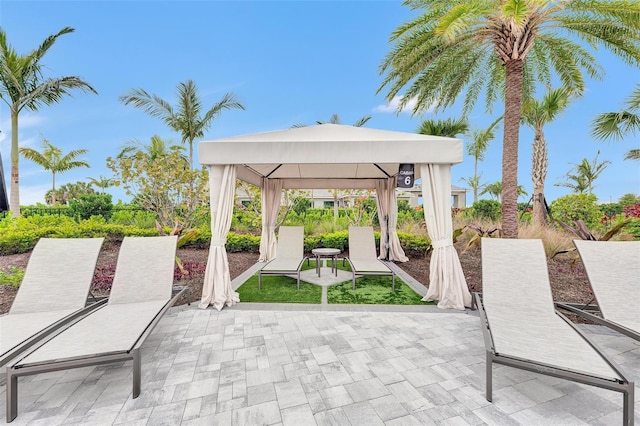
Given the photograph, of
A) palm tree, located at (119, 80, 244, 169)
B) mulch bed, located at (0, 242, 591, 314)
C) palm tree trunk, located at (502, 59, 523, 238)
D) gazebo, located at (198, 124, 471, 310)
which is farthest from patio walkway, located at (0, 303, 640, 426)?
palm tree, located at (119, 80, 244, 169)

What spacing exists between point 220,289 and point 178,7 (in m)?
8.48

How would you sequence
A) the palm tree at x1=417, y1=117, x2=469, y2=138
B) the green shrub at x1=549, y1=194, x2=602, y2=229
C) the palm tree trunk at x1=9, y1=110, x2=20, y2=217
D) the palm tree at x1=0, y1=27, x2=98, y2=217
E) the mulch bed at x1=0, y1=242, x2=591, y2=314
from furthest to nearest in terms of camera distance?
the palm tree at x1=417, y1=117, x2=469, y2=138
the palm tree trunk at x1=9, y1=110, x2=20, y2=217
the palm tree at x1=0, y1=27, x2=98, y2=217
the green shrub at x1=549, y1=194, x2=602, y2=229
the mulch bed at x1=0, y1=242, x2=591, y2=314

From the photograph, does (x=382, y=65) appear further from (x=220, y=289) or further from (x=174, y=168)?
(x=174, y=168)

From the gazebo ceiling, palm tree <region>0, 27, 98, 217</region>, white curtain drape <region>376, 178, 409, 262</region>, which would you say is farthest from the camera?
palm tree <region>0, 27, 98, 217</region>

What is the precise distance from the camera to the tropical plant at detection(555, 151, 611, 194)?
27.3m

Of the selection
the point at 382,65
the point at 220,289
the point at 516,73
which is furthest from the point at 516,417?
the point at 382,65

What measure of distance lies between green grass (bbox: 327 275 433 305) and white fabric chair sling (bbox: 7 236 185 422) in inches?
108

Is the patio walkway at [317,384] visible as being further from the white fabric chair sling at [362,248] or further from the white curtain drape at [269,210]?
the white curtain drape at [269,210]

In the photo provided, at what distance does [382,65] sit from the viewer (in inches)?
281

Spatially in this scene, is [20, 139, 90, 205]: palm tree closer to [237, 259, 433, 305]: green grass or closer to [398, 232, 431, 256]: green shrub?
[237, 259, 433, 305]: green grass

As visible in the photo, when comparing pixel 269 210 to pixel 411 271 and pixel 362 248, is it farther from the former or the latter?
pixel 411 271

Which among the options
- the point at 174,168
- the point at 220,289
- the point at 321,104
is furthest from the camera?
the point at 321,104

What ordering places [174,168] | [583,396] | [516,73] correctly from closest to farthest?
1. [583,396]
2. [516,73]
3. [174,168]

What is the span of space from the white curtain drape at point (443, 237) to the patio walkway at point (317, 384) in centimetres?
81
